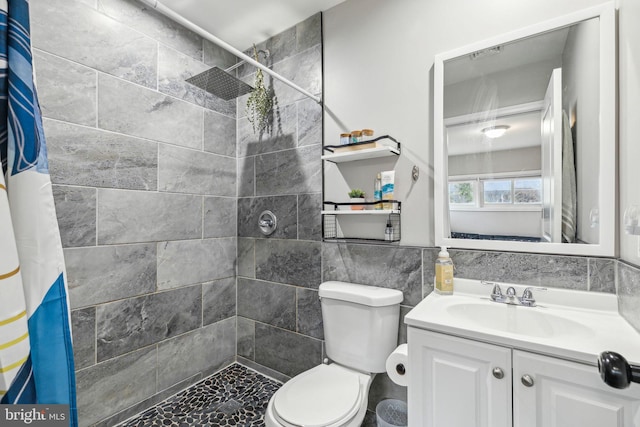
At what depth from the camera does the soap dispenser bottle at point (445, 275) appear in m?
1.38

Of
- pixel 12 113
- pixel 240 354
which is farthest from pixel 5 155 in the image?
pixel 240 354

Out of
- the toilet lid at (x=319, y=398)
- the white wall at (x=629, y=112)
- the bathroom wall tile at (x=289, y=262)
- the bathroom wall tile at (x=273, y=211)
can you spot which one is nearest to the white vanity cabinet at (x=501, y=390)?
the toilet lid at (x=319, y=398)

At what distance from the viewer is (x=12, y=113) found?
517mm

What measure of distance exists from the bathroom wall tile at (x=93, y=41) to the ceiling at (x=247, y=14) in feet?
1.07

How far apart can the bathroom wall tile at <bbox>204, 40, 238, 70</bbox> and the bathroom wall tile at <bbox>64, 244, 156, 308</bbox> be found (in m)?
1.33

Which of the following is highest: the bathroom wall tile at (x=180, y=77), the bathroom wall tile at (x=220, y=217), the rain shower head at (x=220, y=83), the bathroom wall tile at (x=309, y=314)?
the bathroom wall tile at (x=180, y=77)

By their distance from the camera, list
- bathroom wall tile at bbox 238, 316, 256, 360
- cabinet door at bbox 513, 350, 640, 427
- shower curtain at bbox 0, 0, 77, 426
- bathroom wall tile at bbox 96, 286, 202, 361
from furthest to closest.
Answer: bathroom wall tile at bbox 238, 316, 256, 360, bathroom wall tile at bbox 96, 286, 202, 361, cabinet door at bbox 513, 350, 640, 427, shower curtain at bbox 0, 0, 77, 426

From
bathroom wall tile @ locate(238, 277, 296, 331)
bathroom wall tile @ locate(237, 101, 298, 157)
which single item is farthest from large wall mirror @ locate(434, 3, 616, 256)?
bathroom wall tile @ locate(238, 277, 296, 331)

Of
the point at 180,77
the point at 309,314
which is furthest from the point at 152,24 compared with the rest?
the point at 309,314

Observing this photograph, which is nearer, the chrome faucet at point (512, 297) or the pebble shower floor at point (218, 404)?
the chrome faucet at point (512, 297)

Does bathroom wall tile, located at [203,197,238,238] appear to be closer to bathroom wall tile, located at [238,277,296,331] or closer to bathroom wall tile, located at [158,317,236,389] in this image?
bathroom wall tile, located at [238,277,296,331]

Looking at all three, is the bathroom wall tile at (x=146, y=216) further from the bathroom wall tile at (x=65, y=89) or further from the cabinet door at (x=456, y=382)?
the cabinet door at (x=456, y=382)

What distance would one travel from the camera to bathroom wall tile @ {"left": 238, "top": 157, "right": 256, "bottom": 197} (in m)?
2.21

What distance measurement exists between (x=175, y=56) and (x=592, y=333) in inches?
96.3
